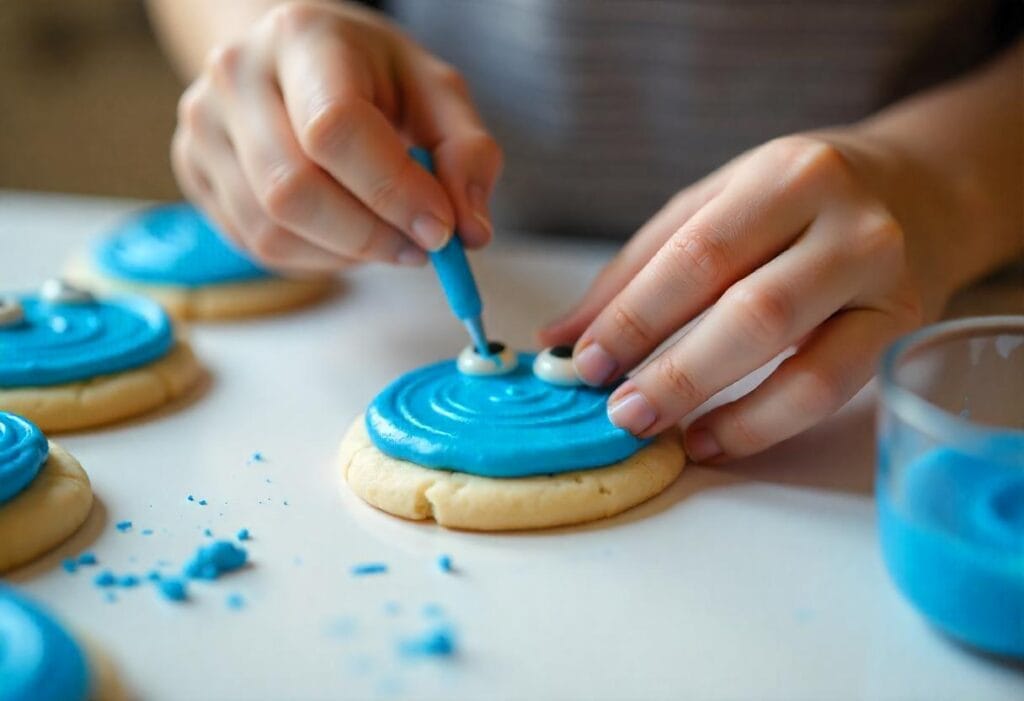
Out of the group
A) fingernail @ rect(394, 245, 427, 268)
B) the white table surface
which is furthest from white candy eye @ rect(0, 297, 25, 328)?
fingernail @ rect(394, 245, 427, 268)

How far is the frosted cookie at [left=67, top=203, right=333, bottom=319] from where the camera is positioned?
1.34 metres

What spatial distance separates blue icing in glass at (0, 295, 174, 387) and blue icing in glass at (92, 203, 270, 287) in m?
0.15

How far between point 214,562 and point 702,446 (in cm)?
42

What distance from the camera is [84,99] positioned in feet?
9.91

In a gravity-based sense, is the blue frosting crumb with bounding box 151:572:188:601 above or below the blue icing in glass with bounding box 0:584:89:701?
below

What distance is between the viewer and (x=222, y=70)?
45.6 inches

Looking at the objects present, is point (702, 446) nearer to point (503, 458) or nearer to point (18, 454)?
point (503, 458)

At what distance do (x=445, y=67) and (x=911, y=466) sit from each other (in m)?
0.75

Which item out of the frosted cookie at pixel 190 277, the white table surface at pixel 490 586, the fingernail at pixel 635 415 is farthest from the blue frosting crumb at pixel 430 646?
the frosted cookie at pixel 190 277

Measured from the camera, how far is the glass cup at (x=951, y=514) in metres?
0.63

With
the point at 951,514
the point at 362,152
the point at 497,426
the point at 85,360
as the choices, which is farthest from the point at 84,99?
the point at 951,514

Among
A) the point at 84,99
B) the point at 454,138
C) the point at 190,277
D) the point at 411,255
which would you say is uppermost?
the point at 454,138

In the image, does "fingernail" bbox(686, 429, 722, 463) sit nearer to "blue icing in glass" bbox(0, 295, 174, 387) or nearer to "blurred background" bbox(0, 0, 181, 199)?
"blue icing in glass" bbox(0, 295, 174, 387)

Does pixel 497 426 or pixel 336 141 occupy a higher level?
pixel 336 141
